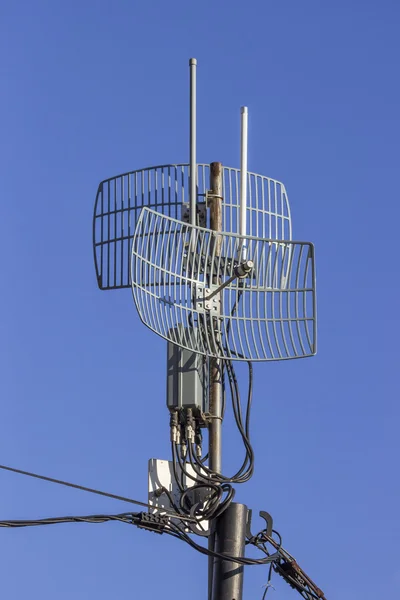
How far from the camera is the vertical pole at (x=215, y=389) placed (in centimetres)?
1065

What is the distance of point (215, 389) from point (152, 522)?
1455mm

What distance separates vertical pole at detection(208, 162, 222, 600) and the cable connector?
443mm

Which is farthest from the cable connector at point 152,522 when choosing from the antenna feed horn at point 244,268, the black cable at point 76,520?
the antenna feed horn at point 244,268

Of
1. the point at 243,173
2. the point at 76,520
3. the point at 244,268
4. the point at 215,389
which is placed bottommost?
the point at 76,520

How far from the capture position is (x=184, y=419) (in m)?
11.1

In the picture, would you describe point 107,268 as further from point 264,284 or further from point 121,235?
point 264,284

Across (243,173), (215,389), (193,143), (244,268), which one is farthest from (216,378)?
(193,143)

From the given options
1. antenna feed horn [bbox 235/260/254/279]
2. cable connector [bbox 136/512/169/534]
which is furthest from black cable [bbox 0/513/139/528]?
antenna feed horn [bbox 235/260/254/279]

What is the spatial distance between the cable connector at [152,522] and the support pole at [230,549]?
0.45 m

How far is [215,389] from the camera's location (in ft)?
37.1

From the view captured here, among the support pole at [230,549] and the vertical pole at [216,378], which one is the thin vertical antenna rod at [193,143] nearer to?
the vertical pole at [216,378]

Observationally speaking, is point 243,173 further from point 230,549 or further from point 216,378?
point 230,549

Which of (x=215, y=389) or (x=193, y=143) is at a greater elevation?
(x=193, y=143)

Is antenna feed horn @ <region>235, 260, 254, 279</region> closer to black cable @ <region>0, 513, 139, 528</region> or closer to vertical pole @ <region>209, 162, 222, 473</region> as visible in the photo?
vertical pole @ <region>209, 162, 222, 473</region>
